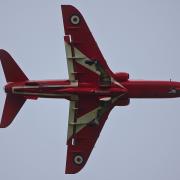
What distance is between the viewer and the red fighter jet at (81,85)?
48188 millimetres

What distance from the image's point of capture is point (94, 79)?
4844cm

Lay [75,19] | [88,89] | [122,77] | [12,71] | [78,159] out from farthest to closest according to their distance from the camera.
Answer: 1. [78,159]
2. [12,71]
3. [75,19]
4. [122,77]
5. [88,89]

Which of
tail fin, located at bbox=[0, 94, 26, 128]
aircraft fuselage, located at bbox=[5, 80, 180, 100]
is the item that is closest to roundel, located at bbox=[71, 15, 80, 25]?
aircraft fuselage, located at bbox=[5, 80, 180, 100]

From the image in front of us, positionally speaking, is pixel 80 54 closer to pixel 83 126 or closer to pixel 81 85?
pixel 81 85

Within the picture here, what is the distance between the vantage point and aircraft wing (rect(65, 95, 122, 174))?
1932 inches

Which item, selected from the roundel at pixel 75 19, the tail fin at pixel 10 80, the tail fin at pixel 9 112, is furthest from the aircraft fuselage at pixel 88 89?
the roundel at pixel 75 19

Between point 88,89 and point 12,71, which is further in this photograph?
point 12,71

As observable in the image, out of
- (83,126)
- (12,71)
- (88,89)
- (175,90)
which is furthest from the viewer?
(83,126)

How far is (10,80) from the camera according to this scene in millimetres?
49125

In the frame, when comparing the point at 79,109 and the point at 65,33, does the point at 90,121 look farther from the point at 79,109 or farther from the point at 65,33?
the point at 65,33

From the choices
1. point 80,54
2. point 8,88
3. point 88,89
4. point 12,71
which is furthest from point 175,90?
point 8,88

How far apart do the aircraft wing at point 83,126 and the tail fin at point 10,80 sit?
4280 mm

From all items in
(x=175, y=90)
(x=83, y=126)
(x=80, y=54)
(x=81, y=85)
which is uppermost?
(x=80, y=54)

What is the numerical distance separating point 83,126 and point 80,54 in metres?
6.09
